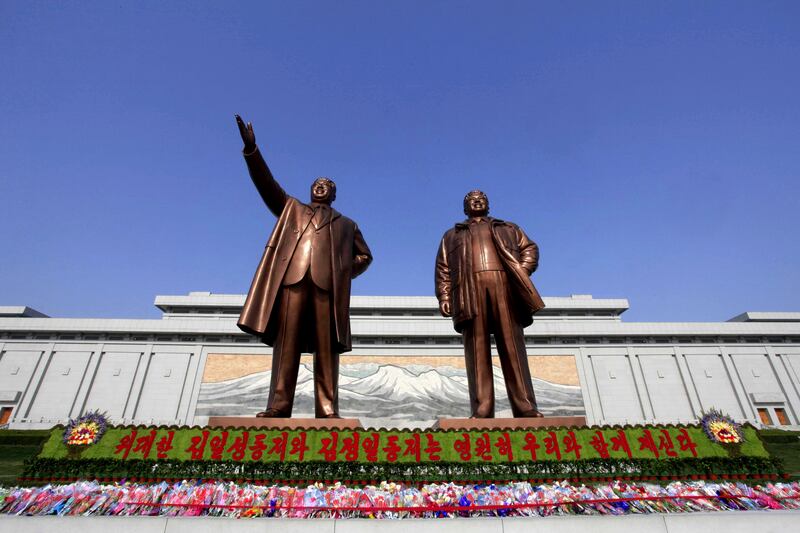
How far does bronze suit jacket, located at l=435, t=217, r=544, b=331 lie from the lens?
189 inches

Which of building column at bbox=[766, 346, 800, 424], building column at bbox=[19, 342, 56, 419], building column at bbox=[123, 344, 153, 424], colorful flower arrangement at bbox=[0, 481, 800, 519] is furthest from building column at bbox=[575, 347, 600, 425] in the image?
building column at bbox=[19, 342, 56, 419]

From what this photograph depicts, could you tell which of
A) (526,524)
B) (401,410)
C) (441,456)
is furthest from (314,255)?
(401,410)

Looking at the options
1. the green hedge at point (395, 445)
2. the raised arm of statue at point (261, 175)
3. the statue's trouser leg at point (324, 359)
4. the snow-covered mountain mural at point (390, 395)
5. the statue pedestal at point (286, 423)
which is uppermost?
the snow-covered mountain mural at point (390, 395)

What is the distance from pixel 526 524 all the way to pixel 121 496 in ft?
8.21

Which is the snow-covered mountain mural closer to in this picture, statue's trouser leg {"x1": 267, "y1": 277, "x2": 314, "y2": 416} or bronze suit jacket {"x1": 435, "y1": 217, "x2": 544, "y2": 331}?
bronze suit jacket {"x1": 435, "y1": 217, "x2": 544, "y2": 331}

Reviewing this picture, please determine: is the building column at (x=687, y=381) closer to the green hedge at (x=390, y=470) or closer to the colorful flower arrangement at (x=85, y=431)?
the green hedge at (x=390, y=470)

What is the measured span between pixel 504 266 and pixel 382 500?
2.89 metres

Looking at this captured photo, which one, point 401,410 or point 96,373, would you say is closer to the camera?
point 401,410

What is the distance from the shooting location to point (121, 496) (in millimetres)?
2812

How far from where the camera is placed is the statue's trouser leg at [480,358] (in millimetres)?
4500

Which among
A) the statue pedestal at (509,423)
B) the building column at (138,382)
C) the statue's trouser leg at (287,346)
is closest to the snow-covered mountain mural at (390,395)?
the building column at (138,382)

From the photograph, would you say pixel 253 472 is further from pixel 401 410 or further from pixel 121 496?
pixel 401 410

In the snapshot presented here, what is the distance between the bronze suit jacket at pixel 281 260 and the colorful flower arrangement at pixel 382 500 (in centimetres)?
164

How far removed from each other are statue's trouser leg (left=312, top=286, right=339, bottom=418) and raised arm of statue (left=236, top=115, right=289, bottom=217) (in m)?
1.12
